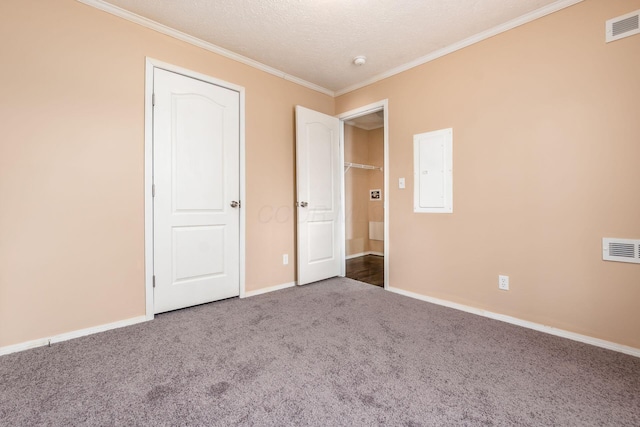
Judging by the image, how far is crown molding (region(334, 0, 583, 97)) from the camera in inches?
84.1

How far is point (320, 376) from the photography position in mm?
1595

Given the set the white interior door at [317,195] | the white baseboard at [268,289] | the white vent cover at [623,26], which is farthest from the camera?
the white interior door at [317,195]

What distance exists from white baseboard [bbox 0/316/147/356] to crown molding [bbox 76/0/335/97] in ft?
8.01

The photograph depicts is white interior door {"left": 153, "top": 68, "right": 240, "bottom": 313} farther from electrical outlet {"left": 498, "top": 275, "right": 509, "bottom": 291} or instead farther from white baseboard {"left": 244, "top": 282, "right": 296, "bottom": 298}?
electrical outlet {"left": 498, "top": 275, "right": 509, "bottom": 291}

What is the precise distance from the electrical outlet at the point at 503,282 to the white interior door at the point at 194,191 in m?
2.46

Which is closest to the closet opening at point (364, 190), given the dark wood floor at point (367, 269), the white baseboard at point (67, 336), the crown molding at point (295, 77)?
the dark wood floor at point (367, 269)

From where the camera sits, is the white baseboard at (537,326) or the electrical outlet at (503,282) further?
the electrical outlet at (503,282)

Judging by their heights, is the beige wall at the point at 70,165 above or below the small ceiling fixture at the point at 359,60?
below

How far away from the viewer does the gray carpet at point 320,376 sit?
130 centimetres

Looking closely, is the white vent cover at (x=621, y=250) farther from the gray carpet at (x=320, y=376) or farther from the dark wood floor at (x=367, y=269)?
the dark wood floor at (x=367, y=269)

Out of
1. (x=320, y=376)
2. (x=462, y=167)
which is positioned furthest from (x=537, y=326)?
(x=320, y=376)

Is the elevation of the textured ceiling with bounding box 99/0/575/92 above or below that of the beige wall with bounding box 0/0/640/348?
above

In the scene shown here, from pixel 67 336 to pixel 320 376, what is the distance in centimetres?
188

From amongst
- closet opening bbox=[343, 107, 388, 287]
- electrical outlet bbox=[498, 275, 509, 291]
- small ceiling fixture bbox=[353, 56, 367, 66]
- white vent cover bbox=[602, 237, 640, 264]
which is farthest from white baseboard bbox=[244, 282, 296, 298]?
white vent cover bbox=[602, 237, 640, 264]
